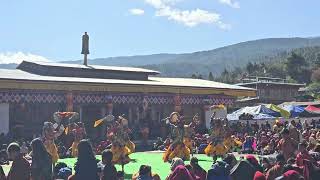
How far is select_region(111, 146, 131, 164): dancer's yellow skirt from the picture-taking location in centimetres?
1496

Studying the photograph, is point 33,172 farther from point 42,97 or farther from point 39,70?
point 39,70

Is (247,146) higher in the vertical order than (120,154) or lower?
lower

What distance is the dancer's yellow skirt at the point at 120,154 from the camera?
49.1 feet

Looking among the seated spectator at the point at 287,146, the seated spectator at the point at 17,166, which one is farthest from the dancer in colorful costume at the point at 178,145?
the seated spectator at the point at 17,166

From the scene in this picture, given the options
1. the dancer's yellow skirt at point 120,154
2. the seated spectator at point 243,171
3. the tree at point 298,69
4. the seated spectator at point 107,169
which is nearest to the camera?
the seated spectator at point 243,171

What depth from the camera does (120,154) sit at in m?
15.1

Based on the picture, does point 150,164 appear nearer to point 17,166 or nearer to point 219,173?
point 17,166

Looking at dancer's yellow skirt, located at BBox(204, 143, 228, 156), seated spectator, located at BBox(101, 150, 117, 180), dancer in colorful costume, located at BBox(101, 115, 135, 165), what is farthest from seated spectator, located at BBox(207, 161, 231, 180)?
dancer's yellow skirt, located at BBox(204, 143, 228, 156)

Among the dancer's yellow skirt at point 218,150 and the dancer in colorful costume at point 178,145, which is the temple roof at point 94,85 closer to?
the dancer in colorful costume at point 178,145

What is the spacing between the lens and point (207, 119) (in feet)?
101

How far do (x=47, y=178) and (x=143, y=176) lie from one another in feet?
5.85

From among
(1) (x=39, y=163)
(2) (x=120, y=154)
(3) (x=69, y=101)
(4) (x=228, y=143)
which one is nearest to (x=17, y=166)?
(1) (x=39, y=163)

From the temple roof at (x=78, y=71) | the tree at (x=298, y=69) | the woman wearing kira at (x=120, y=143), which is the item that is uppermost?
the tree at (x=298, y=69)

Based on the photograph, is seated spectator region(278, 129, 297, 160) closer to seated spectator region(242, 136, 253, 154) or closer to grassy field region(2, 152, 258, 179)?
grassy field region(2, 152, 258, 179)
